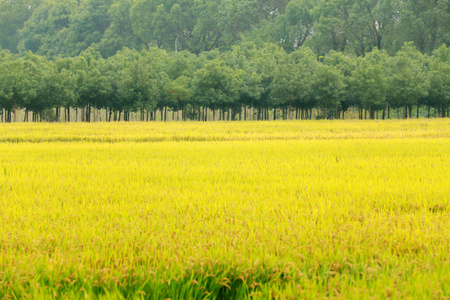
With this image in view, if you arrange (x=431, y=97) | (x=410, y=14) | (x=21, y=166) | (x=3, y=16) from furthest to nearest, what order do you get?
(x=3, y=16) → (x=410, y=14) → (x=431, y=97) → (x=21, y=166)

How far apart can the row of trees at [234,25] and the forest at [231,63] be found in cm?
25

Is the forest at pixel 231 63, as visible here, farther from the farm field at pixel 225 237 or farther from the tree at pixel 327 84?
the farm field at pixel 225 237

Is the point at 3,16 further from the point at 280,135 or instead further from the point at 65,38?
the point at 280,135

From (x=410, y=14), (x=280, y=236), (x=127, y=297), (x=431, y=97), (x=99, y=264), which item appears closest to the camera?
(x=127, y=297)

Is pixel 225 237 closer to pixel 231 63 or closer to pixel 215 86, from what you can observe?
pixel 215 86

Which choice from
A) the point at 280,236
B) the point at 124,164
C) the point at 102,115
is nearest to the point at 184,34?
the point at 102,115

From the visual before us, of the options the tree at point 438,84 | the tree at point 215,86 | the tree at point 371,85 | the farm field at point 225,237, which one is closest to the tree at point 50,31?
the tree at point 215,86

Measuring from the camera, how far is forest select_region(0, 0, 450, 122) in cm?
5244

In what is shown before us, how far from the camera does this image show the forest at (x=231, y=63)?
172ft

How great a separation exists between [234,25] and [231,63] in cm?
2500

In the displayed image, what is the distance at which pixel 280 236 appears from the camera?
4.07 m

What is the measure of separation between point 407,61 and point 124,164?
54.4 meters

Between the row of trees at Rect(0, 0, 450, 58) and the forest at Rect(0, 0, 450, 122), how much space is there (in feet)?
0.81

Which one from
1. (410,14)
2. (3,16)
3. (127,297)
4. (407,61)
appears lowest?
(127,297)
